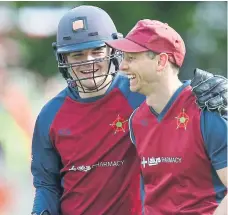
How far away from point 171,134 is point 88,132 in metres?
0.88

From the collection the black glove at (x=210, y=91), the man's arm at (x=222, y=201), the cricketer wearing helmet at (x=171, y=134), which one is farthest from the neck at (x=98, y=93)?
the man's arm at (x=222, y=201)

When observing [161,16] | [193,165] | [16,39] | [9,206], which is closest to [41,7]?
[16,39]

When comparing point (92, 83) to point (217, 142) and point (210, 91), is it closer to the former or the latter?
point (210, 91)

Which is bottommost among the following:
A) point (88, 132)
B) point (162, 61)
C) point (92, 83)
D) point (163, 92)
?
point (88, 132)

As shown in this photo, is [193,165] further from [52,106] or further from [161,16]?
[161,16]

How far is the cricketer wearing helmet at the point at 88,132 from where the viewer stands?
19.0ft

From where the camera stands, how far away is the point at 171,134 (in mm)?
5102

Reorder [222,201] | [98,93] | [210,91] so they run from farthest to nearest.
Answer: [98,93]
[210,91]
[222,201]

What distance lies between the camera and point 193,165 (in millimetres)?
4980

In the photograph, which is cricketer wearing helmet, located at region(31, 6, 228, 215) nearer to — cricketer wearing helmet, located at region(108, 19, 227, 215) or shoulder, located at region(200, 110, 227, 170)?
cricketer wearing helmet, located at region(108, 19, 227, 215)

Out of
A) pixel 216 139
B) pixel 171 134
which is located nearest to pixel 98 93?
pixel 171 134

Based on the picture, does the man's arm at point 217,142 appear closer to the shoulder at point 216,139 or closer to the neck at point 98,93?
the shoulder at point 216,139

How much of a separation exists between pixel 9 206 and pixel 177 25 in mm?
8623

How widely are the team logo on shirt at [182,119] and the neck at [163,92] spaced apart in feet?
0.39
